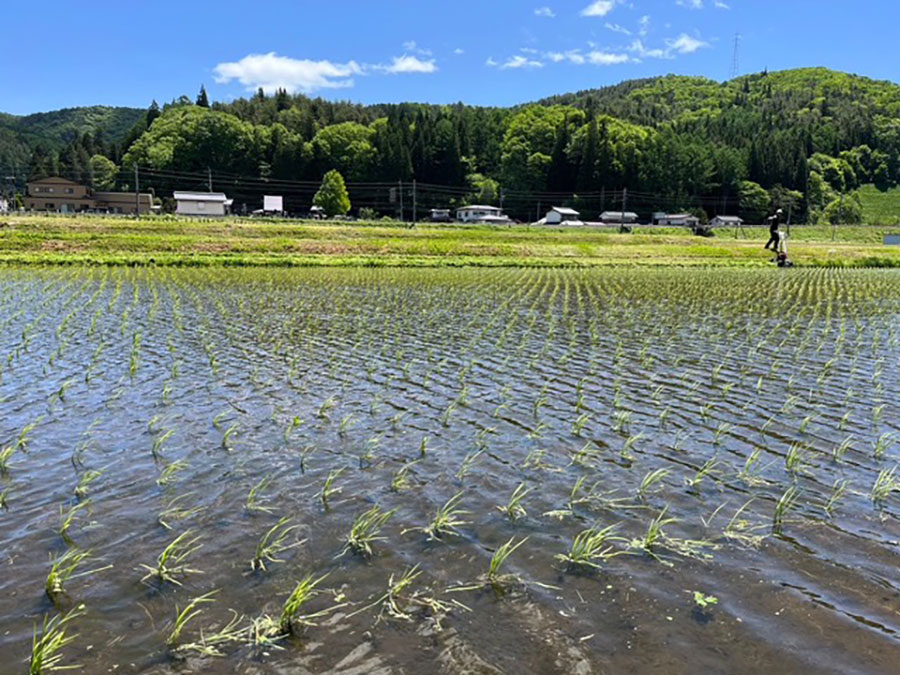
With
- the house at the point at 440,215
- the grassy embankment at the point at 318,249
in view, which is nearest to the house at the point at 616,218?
the house at the point at 440,215

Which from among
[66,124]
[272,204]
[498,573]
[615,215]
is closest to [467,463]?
[498,573]

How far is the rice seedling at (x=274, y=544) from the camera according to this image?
4660mm

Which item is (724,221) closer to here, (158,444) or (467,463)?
(467,463)

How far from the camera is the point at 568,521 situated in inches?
212

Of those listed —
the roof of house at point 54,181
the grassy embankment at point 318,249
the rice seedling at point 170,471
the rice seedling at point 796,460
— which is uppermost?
the roof of house at point 54,181

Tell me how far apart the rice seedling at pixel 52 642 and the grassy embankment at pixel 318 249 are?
108 ft

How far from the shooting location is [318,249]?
Result: 4128cm

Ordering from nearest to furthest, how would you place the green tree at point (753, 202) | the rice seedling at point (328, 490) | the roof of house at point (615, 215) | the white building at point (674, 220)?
the rice seedling at point (328, 490) < the white building at point (674, 220) < the roof of house at point (615, 215) < the green tree at point (753, 202)

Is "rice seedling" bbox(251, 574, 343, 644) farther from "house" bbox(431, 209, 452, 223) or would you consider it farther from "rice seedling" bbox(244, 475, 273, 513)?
"house" bbox(431, 209, 452, 223)

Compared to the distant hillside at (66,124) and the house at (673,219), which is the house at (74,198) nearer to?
the distant hillside at (66,124)

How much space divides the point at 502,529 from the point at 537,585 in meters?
0.85

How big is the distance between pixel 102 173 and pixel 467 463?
120 metres

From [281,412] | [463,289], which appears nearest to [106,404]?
A: [281,412]

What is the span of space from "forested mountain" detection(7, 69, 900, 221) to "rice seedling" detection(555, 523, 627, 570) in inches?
3834
